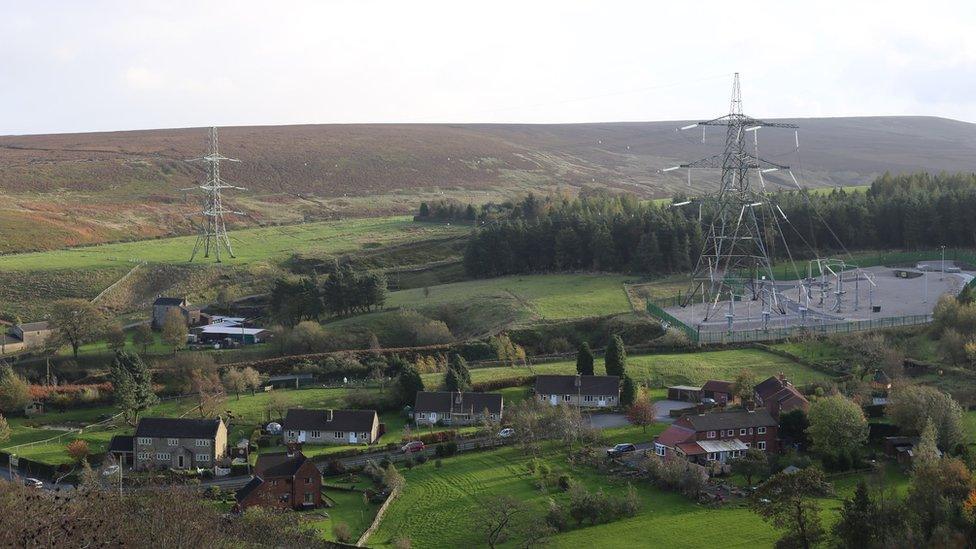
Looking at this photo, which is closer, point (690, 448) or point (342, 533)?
point (342, 533)

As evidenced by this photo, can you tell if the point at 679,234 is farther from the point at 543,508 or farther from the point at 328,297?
the point at 543,508

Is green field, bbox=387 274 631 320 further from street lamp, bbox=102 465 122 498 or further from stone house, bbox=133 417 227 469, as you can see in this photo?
street lamp, bbox=102 465 122 498

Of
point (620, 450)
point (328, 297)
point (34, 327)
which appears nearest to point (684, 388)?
point (620, 450)

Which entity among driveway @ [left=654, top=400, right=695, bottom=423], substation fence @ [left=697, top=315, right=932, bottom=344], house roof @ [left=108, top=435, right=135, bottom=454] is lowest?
house roof @ [left=108, top=435, right=135, bottom=454]

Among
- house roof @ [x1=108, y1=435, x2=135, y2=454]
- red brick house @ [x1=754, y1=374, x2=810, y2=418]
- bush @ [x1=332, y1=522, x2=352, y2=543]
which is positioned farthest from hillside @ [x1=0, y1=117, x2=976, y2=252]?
red brick house @ [x1=754, y1=374, x2=810, y2=418]

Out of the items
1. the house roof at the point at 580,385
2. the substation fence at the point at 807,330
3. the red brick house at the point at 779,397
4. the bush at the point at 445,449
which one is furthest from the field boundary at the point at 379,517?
the substation fence at the point at 807,330

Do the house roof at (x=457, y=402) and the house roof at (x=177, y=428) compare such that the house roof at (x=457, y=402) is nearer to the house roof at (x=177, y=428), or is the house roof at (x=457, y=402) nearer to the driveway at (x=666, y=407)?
the driveway at (x=666, y=407)
